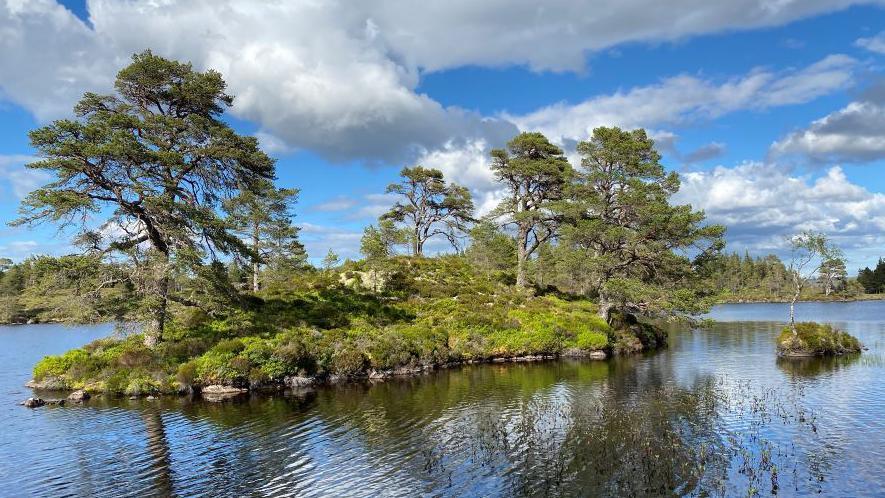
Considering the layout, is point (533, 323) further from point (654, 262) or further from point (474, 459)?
point (474, 459)

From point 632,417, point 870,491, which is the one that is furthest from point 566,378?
point 870,491

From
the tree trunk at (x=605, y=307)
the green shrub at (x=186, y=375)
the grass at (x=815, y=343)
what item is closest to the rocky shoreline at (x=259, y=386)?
the green shrub at (x=186, y=375)

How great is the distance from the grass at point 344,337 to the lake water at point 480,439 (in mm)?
3094

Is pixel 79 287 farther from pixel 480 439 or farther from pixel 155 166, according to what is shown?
pixel 480 439

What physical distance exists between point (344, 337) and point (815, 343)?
40780mm

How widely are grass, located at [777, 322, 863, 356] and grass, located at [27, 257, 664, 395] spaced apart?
1301 cm

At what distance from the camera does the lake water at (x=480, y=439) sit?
736 inches

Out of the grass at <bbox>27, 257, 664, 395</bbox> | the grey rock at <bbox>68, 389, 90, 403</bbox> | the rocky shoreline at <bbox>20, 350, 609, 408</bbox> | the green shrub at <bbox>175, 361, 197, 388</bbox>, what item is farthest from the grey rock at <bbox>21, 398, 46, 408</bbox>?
the green shrub at <bbox>175, 361, 197, 388</bbox>

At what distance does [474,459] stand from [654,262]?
1601 inches

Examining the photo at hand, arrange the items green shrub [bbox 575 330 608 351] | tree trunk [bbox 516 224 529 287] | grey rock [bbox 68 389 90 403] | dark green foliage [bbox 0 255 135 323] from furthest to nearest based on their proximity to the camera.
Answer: tree trunk [bbox 516 224 529 287] < green shrub [bbox 575 330 608 351] < dark green foliage [bbox 0 255 135 323] < grey rock [bbox 68 389 90 403]

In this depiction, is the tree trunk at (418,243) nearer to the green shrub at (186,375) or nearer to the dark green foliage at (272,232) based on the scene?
the dark green foliage at (272,232)

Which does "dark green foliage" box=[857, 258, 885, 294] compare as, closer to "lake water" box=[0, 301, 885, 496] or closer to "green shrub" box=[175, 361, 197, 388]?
"lake water" box=[0, 301, 885, 496]

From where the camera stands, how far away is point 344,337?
1688 inches

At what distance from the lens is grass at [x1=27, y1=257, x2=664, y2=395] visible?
36.0 m
